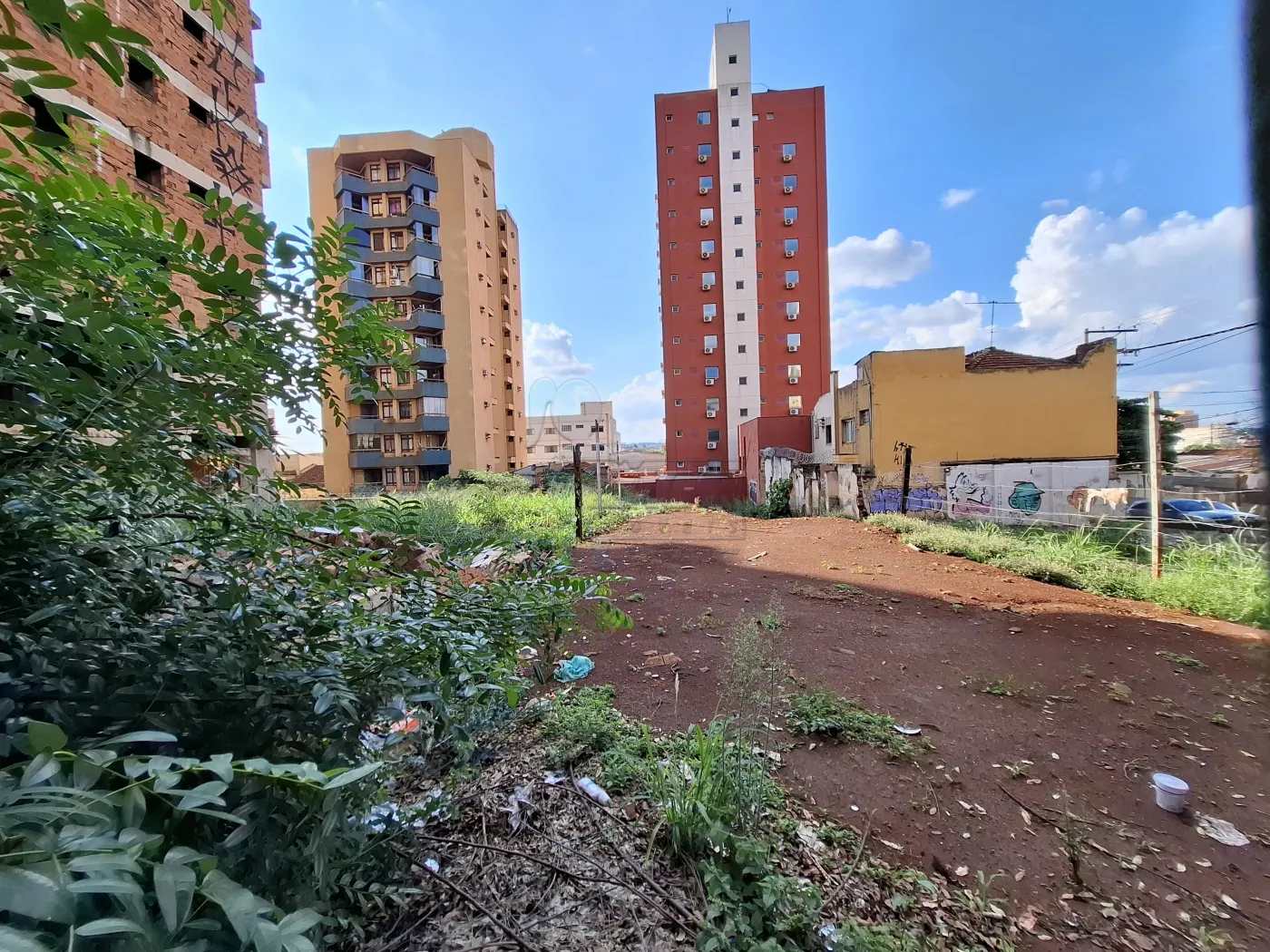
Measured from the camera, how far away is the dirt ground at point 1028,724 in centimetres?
175

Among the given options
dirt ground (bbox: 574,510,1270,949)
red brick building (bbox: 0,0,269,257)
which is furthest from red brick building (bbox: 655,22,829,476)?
dirt ground (bbox: 574,510,1270,949)

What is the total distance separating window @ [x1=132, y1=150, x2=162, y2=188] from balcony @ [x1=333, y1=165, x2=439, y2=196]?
Result: 1806 cm

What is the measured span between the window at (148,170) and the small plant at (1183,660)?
15.2 meters

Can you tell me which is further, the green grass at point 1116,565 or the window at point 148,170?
the window at point 148,170

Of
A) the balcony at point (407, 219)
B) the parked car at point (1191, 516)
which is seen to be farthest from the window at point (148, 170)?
the balcony at point (407, 219)

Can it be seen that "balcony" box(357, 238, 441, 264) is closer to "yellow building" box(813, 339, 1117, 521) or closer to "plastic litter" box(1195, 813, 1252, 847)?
"yellow building" box(813, 339, 1117, 521)

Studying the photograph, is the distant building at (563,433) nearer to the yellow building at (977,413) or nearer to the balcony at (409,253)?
the balcony at (409,253)

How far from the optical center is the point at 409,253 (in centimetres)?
2447

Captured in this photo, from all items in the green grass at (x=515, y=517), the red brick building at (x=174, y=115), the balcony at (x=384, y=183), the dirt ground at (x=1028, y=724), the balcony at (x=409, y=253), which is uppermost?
the balcony at (x=384, y=183)

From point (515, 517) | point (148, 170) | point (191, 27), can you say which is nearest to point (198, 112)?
point (191, 27)

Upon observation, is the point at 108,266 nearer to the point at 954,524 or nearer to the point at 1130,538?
the point at 1130,538

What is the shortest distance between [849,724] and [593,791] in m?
1.47

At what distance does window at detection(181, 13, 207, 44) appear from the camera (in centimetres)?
945

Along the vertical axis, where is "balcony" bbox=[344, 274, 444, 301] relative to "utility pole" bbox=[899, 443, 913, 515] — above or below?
above
